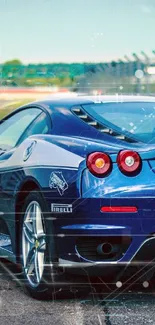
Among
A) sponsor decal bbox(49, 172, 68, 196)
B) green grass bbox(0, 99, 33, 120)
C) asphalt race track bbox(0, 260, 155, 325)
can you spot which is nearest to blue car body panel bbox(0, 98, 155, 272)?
sponsor decal bbox(49, 172, 68, 196)

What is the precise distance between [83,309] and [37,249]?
51 cm

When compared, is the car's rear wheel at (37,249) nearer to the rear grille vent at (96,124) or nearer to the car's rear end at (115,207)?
the car's rear end at (115,207)

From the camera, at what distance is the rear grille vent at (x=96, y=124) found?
5804mm

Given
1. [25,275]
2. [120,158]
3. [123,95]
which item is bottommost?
[25,275]

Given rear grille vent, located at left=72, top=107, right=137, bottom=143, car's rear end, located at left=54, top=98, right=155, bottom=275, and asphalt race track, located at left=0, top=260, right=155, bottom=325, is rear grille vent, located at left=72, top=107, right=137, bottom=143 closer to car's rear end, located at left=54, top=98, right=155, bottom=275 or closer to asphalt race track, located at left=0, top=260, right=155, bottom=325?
car's rear end, located at left=54, top=98, right=155, bottom=275

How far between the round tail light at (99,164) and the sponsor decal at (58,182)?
21 centimetres

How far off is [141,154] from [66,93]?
794 mm

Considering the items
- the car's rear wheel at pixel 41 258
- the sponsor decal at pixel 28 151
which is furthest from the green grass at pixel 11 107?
the car's rear wheel at pixel 41 258

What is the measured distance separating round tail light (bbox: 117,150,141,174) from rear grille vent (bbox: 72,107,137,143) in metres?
0.17

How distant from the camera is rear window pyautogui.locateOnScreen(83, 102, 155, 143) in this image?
5.84 m

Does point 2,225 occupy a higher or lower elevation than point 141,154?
lower

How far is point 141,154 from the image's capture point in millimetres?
5617

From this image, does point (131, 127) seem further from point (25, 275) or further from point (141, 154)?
point (25, 275)

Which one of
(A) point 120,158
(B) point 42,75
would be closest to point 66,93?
(B) point 42,75
